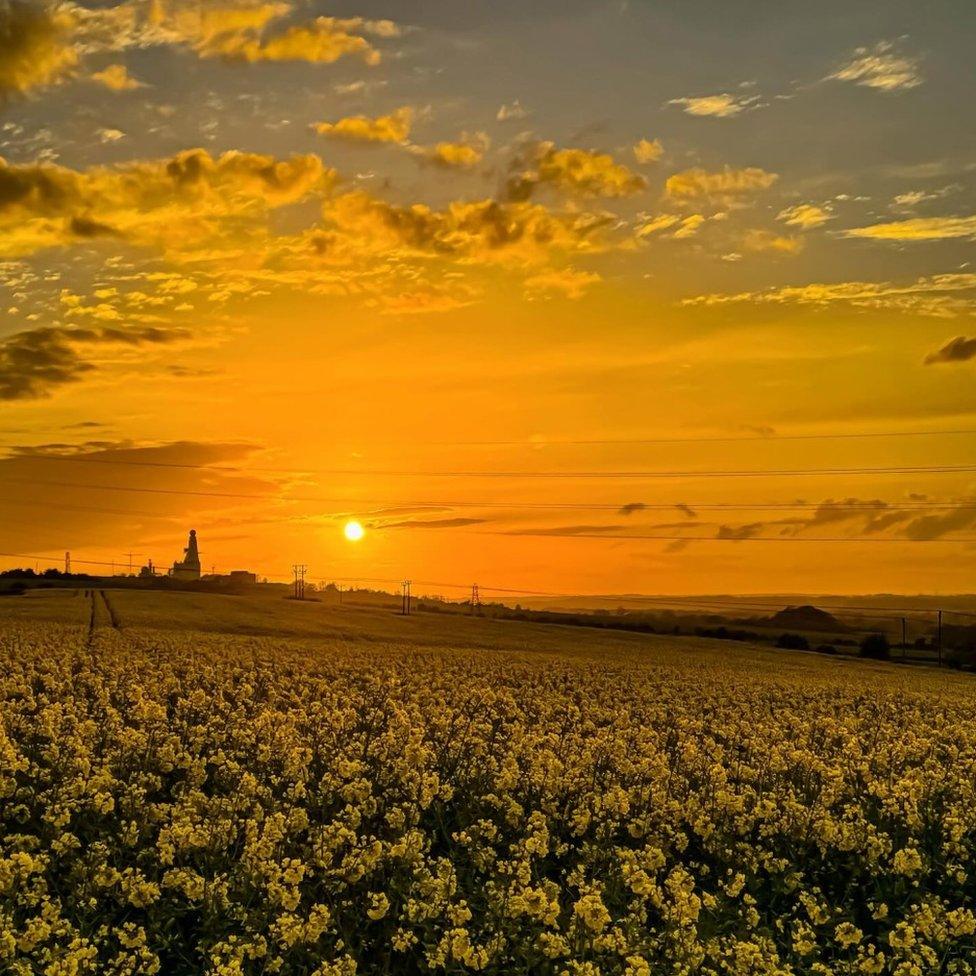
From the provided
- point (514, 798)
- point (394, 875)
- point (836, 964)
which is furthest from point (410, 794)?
point (836, 964)

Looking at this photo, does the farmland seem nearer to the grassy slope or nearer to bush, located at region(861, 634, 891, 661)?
the grassy slope

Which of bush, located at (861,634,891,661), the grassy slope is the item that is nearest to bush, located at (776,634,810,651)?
the grassy slope

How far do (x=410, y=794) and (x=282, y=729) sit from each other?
5.12 m

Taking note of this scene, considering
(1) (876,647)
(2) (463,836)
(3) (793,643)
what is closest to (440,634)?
(3) (793,643)

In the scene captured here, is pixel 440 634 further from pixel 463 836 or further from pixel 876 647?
pixel 463 836

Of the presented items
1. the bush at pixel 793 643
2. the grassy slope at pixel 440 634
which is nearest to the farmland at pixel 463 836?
the grassy slope at pixel 440 634

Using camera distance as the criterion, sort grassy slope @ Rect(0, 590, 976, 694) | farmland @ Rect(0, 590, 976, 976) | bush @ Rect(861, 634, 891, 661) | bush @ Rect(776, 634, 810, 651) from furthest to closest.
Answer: bush @ Rect(776, 634, 810, 651) < bush @ Rect(861, 634, 891, 661) < grassy slope @ Rect(0, 590, 976, 694) < farmland @ Rect(0, 590, 976, 976)

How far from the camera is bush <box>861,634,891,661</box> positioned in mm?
92137

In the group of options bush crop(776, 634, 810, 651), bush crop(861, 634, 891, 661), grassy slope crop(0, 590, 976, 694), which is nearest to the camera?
grassy slope crop(0, 590, 976, 694)

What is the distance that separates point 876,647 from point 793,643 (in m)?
6.67

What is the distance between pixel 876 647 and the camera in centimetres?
9331

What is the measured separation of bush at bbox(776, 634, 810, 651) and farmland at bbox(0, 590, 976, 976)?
209 feet

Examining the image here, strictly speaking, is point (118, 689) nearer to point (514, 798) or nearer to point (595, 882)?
point (514, 798)

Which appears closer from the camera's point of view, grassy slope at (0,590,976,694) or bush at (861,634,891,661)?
grassy slope at (0,590,976,694)
